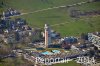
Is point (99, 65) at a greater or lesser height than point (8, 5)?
lesser

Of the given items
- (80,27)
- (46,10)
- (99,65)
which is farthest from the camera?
(46,10)

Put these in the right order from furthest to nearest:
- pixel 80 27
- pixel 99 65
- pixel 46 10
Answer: pixel 46 10 < pixel 80 27 < pixel 99 65

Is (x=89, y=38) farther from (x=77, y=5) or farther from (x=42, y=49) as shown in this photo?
(x=77, y=5)

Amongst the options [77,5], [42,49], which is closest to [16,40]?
[42,49]

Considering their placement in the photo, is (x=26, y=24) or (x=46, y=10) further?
(x=46, y=10)

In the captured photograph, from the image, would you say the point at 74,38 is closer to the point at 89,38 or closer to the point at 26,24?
the point at 89,38

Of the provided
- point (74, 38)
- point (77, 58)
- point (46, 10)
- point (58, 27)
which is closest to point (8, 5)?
point (46, 10)
